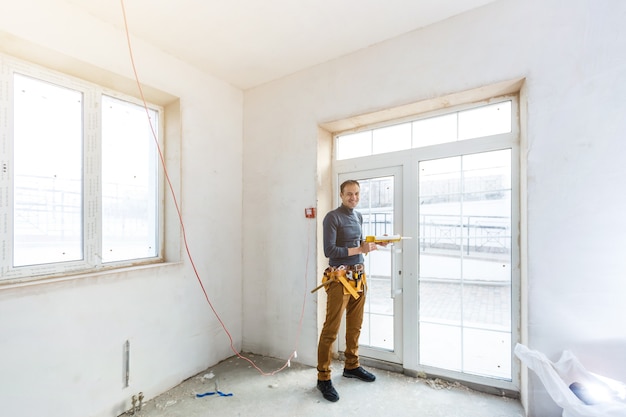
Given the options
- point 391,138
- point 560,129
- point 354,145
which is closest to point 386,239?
point 391,138

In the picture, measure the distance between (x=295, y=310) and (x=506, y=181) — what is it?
79.4 inches

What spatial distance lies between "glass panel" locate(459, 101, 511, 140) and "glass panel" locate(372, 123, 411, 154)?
0.41 meters

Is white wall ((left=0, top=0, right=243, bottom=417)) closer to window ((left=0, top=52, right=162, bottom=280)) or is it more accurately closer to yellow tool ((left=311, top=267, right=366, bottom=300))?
window ((left=0, top=52, right=162, bottom=280))

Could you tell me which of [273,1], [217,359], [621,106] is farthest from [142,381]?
[621,106]

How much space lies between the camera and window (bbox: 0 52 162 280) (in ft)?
5.98

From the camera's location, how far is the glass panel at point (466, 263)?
2.15 metres

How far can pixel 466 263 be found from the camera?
7.43 ft

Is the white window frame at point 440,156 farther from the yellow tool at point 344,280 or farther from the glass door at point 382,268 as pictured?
the yellow tool at point 344,280

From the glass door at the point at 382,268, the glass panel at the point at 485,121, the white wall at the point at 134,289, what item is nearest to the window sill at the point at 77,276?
the white wall at the point at 134,289

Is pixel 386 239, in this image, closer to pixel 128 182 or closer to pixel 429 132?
pixel 429 132

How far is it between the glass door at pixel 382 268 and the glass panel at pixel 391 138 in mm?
193

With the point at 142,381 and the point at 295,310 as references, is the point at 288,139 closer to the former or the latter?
the point at 295,310

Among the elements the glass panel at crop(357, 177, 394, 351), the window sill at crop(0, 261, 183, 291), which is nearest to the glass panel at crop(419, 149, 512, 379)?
the glass panel at crop(357, 177, 394, 351)

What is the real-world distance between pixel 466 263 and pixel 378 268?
0.71 metres
